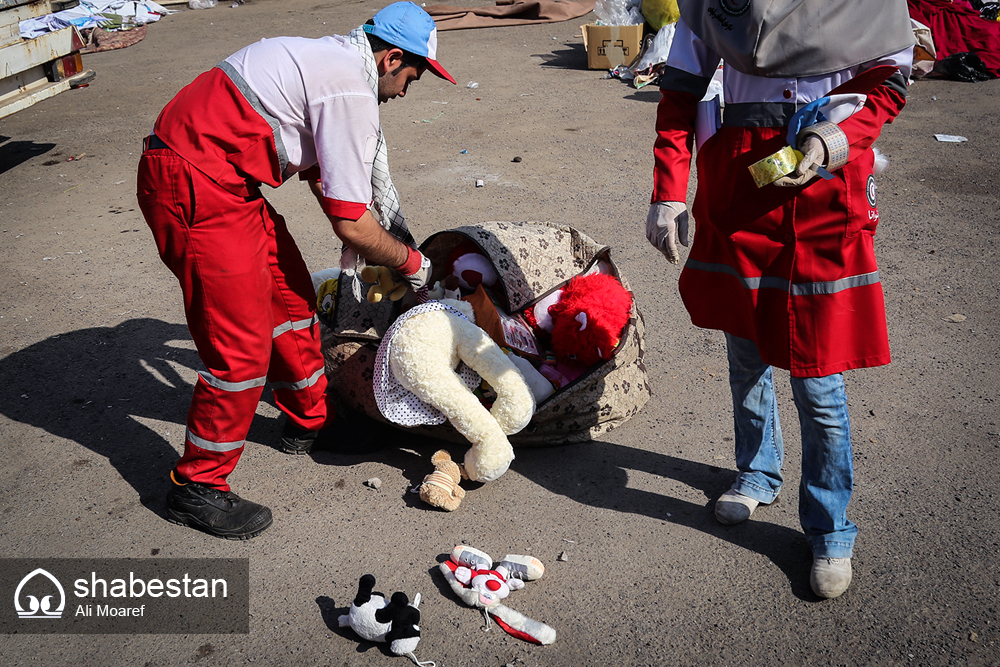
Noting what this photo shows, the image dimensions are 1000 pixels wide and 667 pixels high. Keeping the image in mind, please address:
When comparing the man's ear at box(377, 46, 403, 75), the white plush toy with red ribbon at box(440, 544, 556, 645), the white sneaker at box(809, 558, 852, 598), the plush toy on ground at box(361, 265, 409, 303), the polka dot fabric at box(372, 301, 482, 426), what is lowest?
the white plush toy with red ribbon at box(440, 544, 556, 645)

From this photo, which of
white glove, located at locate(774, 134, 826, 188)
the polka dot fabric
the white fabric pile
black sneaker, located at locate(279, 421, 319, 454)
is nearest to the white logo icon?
black sneaker, located at locate(279, 421, 319, 454)

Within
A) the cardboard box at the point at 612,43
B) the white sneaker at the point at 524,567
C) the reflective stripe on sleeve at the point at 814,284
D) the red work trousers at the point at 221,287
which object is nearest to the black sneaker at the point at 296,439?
the red work trousers at the point at 221,287

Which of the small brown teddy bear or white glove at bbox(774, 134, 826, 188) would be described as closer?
white glove at bbox(774, 134, 826, 188)

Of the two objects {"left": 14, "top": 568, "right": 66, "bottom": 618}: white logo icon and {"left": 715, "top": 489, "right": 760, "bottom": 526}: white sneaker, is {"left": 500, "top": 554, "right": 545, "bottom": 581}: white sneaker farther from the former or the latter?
{"left": 14, "top": 568, "right": 66, "bottom": 618}: white logo icon

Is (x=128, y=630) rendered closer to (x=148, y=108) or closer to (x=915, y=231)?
(x=915, y=231)

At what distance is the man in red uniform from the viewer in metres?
2.58

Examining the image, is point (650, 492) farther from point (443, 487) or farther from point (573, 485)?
point (443, 487)

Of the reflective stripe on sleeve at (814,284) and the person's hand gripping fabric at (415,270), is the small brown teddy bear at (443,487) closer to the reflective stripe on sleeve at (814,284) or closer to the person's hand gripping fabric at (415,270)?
the person's hand gripping fabric at (415,270)

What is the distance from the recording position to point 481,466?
3.02 meters

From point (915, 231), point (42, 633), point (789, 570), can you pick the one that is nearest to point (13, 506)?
point (42, 633)

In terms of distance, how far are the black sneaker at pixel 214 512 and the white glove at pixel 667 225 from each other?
1824mm

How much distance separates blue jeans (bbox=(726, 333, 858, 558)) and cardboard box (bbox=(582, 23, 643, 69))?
7091 millimetres

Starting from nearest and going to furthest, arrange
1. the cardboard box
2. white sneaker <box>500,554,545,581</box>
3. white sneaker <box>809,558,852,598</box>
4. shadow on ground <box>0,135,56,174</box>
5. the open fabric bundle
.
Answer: white sneaker <box>809,558,852,598</box> → white sneaker <box>500,554,545,581</box> → the open fabric bundle → shadow on ground <box>0,135,56,174</box> → the cardboard box

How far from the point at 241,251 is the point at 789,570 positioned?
2.26 meters
